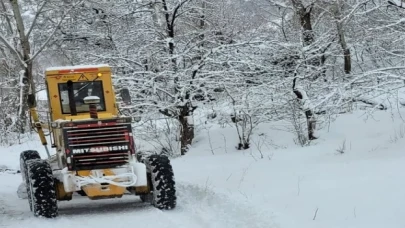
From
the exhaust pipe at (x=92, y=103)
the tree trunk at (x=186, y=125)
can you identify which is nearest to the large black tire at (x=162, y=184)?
the exhaust pipe at (x=92, y=103)

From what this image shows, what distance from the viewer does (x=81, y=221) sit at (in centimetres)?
922

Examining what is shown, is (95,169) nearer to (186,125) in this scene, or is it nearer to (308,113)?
(308,113)

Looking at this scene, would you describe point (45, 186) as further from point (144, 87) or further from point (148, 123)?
point (148, 123)

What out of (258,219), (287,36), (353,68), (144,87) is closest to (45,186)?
(258,219)

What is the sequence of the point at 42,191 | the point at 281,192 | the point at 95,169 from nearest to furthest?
the point at 42,191 < the point at 95,169 < the point at 281,192

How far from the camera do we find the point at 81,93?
11.1 meters

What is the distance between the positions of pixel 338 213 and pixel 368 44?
9662 mm

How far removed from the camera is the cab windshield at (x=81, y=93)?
1105 centimetres

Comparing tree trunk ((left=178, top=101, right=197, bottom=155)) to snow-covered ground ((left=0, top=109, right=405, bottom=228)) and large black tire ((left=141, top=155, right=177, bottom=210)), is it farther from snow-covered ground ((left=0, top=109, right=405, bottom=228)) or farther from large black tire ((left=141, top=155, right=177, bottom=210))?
large black tire ((left=141, top=155, right=177, bottom=210))

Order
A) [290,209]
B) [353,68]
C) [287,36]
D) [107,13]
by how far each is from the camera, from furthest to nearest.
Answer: [353,68]
[287,36]
[107,13]
[290,209]

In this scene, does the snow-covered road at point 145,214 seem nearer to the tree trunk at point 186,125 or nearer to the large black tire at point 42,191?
the large black tire at point 42,191

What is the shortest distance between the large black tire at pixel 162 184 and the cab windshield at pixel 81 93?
173 cm

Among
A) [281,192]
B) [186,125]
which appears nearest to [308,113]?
[186,125]

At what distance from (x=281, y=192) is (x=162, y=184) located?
6.28ft
